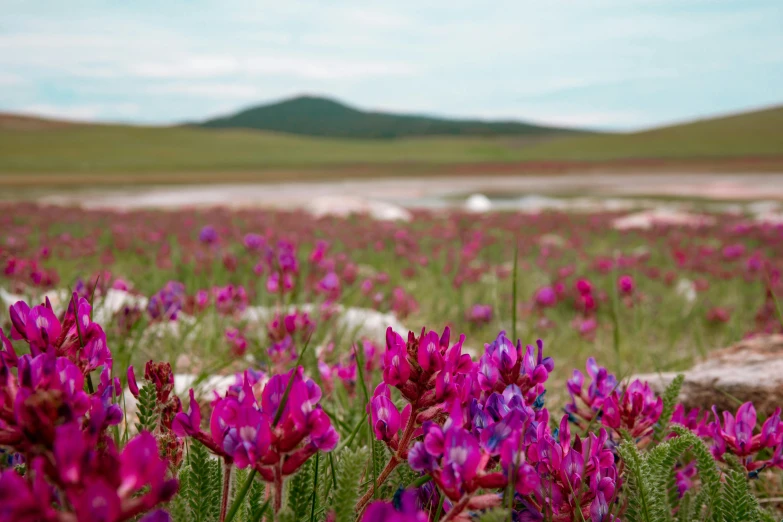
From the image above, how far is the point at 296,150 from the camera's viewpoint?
120 m

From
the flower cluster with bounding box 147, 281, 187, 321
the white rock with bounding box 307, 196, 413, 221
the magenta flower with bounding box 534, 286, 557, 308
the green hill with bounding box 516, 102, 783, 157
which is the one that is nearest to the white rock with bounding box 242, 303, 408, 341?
the flower cluster with bounding box 147, 281, 187, 321

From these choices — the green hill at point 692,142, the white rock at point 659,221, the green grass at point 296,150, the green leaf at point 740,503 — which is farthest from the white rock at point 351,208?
the green hill at point 692,142

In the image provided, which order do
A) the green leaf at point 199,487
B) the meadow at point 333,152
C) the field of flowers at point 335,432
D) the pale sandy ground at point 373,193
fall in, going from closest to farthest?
the field of flowers at point 335,432, the green leaf at point 199,487, the pale sandy ground at point 373,193, the meadow at point 333,152

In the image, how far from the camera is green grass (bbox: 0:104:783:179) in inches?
3792

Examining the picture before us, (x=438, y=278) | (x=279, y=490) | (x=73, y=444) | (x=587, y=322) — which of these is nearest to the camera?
(x=73, y=444)

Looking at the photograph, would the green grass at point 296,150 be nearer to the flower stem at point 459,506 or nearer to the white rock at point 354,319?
the white rock at point 354,319

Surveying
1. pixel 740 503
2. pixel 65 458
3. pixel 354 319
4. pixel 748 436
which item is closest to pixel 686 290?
pixel 354 319

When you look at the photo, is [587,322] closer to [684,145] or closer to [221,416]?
[221,416]

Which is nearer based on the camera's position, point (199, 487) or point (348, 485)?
point (348, 485)

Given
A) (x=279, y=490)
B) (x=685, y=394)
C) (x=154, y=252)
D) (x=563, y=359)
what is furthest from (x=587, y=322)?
(x=154, y=252)

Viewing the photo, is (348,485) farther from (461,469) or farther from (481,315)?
(481,315)

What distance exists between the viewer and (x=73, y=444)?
0.79 metres

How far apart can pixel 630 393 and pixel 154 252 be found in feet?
24.2

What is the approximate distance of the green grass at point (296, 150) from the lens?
96.3 m
